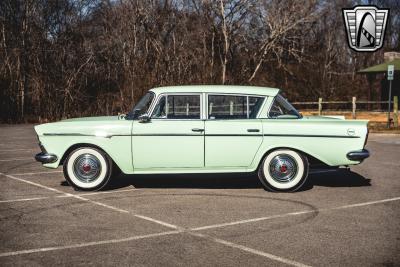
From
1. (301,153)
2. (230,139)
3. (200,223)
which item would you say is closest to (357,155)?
(301,153)

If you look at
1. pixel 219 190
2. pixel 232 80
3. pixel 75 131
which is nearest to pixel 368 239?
pixel 219 190

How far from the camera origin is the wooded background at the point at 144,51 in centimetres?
2919

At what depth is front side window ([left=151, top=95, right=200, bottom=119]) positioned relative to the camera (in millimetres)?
7735

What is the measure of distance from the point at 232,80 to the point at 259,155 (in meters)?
27.6

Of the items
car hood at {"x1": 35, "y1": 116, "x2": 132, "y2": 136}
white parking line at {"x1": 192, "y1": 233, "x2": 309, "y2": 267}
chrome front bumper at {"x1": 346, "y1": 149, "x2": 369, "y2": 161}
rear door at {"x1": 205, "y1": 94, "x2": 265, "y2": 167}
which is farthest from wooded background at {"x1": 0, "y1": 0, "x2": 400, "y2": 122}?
white parking line at {"x1": 192, "y1": 233, "x2": 309, "y2": 267}

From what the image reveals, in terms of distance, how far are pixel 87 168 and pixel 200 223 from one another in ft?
8.77

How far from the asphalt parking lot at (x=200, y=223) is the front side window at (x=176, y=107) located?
98 centimetres

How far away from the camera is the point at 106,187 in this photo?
8195mm

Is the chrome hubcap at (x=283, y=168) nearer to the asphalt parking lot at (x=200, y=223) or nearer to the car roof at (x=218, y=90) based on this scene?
the asphalt parking lot at (x=200, y=223)

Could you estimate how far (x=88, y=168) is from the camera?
783cm

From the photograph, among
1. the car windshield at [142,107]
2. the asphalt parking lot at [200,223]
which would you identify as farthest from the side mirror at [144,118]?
the asphalt parking lot at [200,223]

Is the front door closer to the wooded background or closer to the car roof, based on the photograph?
the car roof

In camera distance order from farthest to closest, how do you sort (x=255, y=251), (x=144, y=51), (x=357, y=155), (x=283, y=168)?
(x=144, y=51) → (x=283, y=168) → (x=357, y=155) → (x=255, y=251)

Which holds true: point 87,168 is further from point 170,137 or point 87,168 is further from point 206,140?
point 206,140
